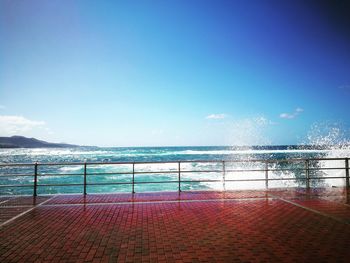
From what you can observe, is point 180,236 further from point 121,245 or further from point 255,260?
point 255,260

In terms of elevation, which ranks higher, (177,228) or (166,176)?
(177,228)

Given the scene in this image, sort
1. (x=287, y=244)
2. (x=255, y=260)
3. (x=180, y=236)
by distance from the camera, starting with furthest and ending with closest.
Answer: (x=180, y=236), (x=287, y=244), (x=255, y=260)

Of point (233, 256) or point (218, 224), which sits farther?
point (218, 224)

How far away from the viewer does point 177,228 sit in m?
5.61

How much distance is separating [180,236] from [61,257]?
2.16 meters

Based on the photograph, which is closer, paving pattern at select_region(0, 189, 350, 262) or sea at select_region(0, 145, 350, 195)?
paving pattern at select_region(0, 189, 350, 262)

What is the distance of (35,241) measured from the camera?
488 cm

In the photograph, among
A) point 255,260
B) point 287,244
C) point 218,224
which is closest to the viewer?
point 255,260

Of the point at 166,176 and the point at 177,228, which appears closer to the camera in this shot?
the point at 177,228

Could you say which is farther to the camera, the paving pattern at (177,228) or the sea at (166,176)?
the sea at (166,176)

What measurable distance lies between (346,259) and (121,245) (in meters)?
3.69

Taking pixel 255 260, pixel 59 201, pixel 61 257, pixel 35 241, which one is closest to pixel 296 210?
pixel 255 260

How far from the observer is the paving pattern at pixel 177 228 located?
4272mm

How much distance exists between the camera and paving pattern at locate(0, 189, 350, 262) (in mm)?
4272
